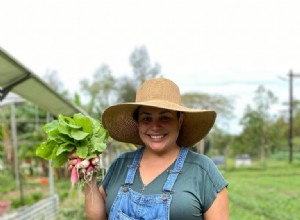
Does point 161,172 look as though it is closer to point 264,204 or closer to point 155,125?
point 155,125

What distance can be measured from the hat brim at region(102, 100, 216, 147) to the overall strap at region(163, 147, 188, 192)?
209 millimetres

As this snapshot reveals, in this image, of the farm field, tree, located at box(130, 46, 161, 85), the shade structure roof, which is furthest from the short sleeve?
tree, located at box(130, 46, 161, 85)

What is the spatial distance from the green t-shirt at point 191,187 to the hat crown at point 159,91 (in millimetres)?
296

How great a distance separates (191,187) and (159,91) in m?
0.51

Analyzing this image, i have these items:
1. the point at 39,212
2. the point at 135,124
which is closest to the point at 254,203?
the point at 39,212

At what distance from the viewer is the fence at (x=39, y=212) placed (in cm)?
665

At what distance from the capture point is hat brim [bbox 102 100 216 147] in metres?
2.68

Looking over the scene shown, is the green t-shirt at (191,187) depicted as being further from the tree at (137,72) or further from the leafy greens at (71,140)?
the tree at (137,72)

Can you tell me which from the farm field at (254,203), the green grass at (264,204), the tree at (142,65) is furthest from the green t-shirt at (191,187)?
the tree at (142,65)

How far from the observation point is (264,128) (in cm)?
3331

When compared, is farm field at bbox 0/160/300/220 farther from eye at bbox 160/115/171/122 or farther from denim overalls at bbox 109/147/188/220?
eye at bbox 160/115/171/122

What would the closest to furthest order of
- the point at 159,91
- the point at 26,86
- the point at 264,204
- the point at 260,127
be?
the point at 159,91, the point at 26,86, the point at 264,204, the point at 260,127

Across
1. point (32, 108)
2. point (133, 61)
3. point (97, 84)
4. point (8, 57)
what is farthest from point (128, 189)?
point (133, 61)

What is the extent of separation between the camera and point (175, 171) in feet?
7.99
